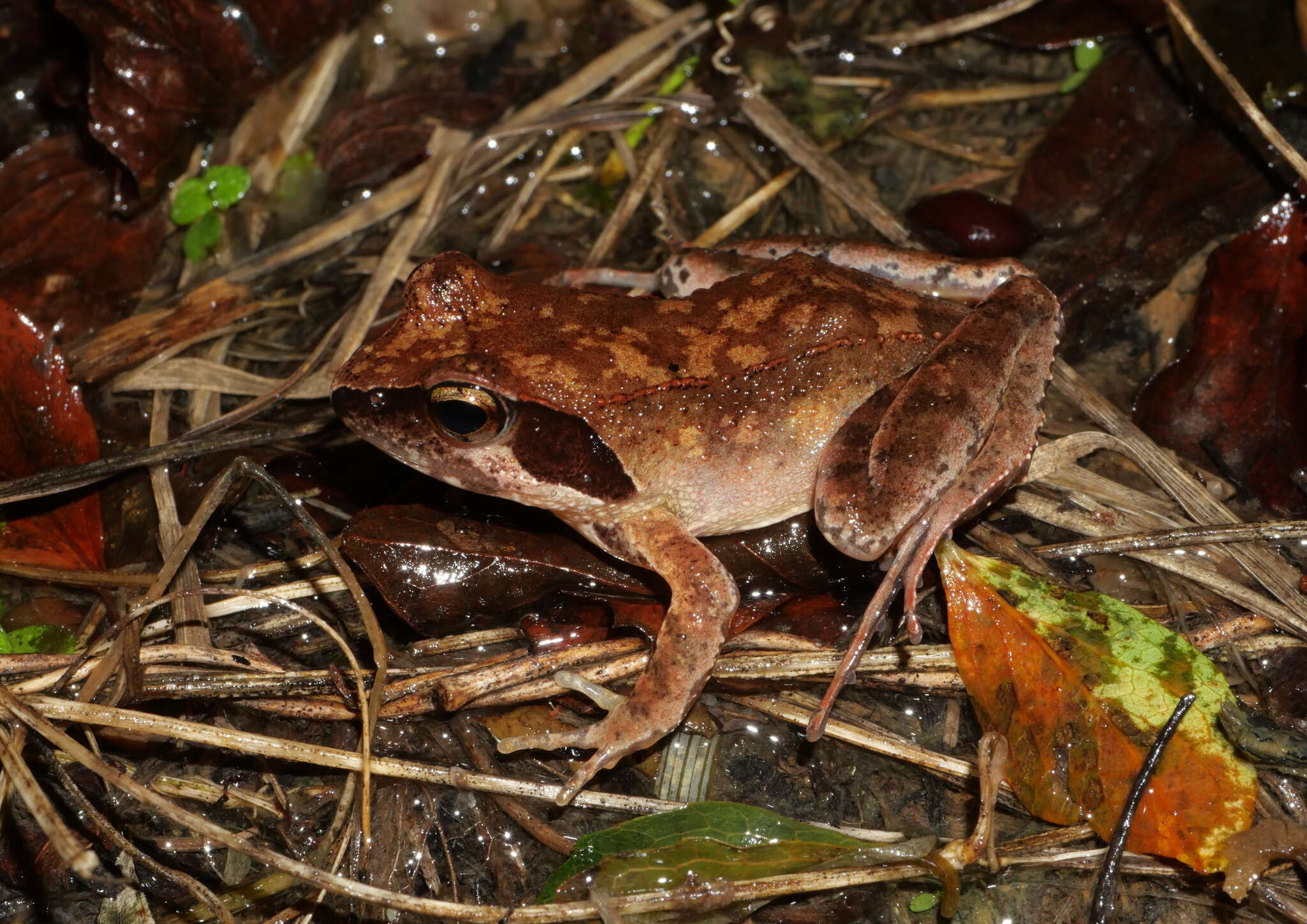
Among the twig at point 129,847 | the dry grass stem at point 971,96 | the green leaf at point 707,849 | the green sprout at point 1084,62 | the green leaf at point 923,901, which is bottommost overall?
the green leaf at point 923,901

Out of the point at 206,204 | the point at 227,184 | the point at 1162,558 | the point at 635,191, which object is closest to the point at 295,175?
the point at 227,184

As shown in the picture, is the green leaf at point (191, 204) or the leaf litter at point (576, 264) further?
the green leaf at point (191, 204)

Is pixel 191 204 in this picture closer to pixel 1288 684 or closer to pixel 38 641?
pixel 38 641

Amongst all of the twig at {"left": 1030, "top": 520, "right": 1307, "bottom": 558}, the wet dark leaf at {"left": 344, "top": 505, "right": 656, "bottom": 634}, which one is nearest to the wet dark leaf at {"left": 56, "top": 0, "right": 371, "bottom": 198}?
the wet dark leaf at {"left": 344, "top": 505, "right": 656, "bottom": 634}

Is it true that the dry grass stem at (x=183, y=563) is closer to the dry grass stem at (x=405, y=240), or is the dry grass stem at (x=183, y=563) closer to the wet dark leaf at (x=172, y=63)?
the dry grass stem at (x=405, y=240)

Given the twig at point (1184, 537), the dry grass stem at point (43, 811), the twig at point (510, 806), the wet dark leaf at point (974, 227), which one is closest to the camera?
the dry grass stem at point (43, 811)

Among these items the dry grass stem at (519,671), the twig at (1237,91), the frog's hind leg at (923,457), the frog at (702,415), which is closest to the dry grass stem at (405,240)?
the frog at (702,415)
